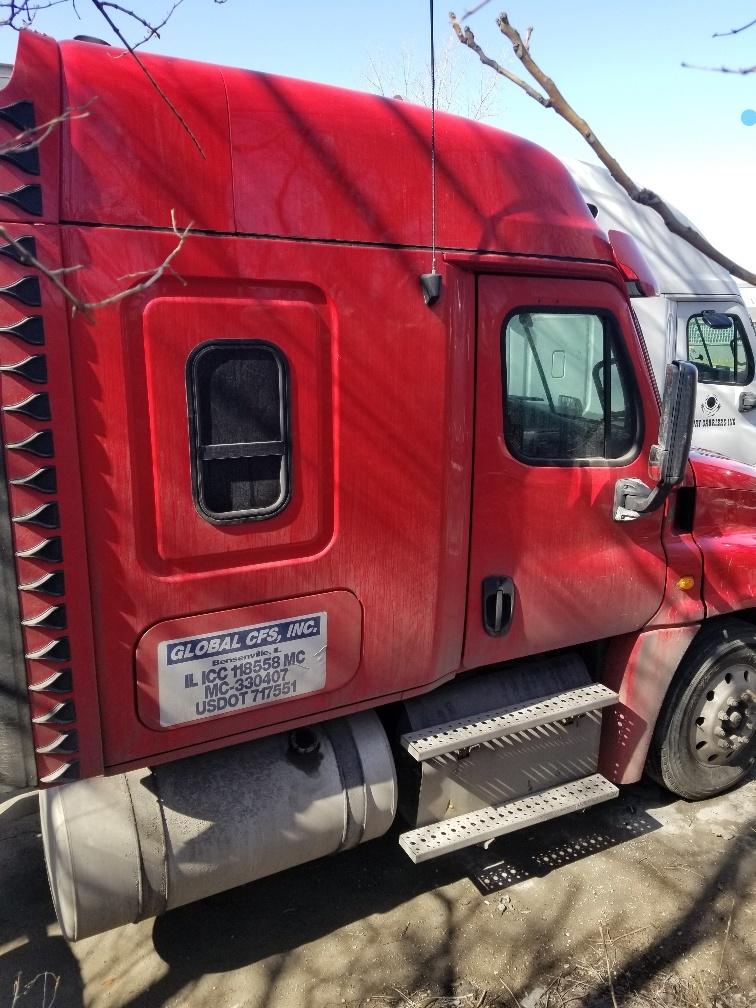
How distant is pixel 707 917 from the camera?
119 inches

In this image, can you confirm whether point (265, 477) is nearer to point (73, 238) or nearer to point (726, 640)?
point (73, 238)

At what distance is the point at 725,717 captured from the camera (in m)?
3.60

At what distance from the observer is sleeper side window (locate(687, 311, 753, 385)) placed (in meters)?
7.68

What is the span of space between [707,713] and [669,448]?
1482 millimetres

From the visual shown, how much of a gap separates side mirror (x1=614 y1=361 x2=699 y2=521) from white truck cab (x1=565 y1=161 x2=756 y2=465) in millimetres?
4823

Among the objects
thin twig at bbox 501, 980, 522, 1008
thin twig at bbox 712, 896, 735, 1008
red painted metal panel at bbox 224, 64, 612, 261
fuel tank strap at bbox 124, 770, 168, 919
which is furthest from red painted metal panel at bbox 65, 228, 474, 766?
thin twig at bbox 712, 896, 735, 1008

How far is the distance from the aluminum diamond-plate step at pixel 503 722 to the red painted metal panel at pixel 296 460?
243mm

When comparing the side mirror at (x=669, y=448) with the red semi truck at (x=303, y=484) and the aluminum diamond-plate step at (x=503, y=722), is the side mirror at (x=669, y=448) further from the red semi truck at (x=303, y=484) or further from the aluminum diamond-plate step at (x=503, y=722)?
the aluminum diamond-plate step at (x=503, y=722)

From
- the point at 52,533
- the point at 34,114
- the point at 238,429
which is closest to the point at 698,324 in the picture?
the point at 238,429

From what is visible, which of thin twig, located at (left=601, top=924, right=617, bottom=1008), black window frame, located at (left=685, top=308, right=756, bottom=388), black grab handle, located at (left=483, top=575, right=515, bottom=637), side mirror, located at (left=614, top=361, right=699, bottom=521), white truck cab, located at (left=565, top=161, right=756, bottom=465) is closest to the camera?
thin twig, located at (left=601, top=924, right=617, bottom=1008)

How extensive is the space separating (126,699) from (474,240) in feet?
6.14

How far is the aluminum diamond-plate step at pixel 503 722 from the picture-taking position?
2.80 m

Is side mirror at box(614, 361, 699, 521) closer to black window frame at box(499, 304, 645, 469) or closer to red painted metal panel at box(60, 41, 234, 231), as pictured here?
black window frame at box(499, 304, 645, 469)

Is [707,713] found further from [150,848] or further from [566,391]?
[150,848]
